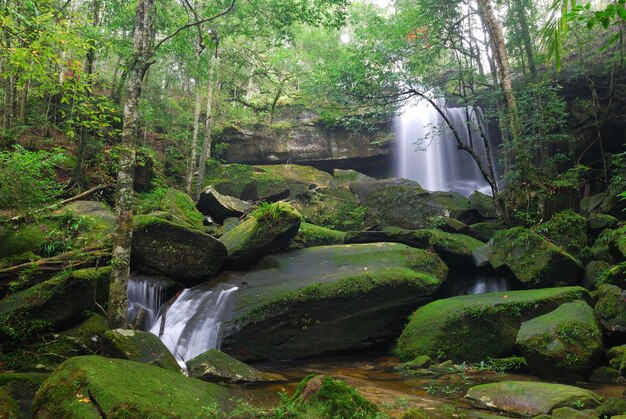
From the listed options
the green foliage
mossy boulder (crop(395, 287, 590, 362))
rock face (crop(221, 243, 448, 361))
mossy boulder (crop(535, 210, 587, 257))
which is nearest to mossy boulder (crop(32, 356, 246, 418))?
rock face (crop(221, 243, 448, 361))

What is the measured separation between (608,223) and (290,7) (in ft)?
37.6

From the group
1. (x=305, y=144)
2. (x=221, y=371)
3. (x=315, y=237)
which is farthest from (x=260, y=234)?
(x=305, y=144)

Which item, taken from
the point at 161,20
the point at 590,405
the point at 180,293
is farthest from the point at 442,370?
the point at 161,20

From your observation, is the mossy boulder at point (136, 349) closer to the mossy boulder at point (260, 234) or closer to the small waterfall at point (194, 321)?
the small waterfall at point (194, 321)

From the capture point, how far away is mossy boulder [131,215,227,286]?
9555mm

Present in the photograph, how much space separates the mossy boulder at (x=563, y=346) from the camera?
21.6 feet

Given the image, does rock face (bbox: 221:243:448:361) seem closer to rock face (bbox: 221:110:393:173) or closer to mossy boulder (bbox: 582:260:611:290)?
mossy boulder (bbox: 582:260:611:290)

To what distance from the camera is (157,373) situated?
16.9 ft

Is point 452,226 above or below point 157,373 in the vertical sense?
above

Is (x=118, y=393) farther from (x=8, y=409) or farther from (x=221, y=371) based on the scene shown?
(x=221, y=371)

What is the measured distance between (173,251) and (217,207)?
5.08 meters

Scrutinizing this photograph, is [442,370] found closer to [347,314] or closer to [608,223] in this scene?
[347,314]

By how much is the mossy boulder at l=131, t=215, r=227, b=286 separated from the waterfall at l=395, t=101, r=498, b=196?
15.3 metres

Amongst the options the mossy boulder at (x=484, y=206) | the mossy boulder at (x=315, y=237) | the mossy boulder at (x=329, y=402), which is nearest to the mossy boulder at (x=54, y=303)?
the mossy boulder at (x=329, y=402)
